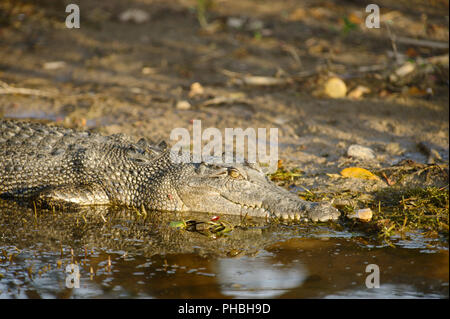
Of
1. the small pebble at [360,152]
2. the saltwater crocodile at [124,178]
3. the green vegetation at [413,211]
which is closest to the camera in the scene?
the green vegetation at [413,211]

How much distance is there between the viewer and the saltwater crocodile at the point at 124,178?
5.96m

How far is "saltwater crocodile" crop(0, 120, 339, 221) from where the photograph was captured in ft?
19.6

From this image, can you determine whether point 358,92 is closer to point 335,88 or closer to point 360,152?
point 335,88

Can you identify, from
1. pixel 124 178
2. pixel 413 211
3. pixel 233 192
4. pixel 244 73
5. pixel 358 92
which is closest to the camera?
pixel 413 211

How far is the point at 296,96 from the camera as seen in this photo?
9289mm

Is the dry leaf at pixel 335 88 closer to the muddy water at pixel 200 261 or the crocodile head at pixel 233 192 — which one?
the crocodile head at pixel 233 192

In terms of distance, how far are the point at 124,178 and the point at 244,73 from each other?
4607 millimetres

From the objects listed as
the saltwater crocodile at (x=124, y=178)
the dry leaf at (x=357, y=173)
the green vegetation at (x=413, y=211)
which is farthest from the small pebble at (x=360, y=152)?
the saltwater crocodile at (x=124, y=178)

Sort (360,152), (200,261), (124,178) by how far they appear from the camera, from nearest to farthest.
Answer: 1. (200,261)
2. (124,178)
3. (360,152)

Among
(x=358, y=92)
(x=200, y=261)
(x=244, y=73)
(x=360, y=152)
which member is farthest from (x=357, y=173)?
(x=244, y=73)

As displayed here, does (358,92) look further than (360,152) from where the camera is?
Yes

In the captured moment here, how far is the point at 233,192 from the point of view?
19.6 ft

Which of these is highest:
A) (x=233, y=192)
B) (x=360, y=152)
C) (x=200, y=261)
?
(x=360, y=152)

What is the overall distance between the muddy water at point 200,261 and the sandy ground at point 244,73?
1.48 m
